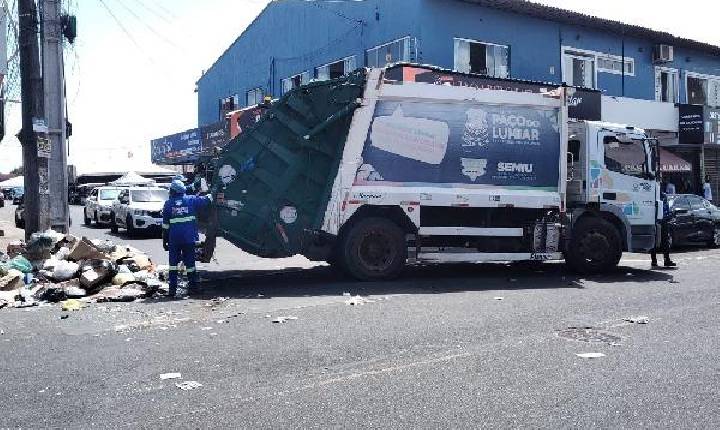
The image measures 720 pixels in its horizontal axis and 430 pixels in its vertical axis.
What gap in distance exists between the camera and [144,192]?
2105 centimetres

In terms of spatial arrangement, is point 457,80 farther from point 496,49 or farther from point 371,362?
point 496,49

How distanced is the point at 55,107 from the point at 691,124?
22496 mm

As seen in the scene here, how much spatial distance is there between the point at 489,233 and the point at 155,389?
23.4ft

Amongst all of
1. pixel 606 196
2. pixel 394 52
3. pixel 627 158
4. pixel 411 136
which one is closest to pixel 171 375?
pixel 411 136

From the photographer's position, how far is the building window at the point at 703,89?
94.9 ft

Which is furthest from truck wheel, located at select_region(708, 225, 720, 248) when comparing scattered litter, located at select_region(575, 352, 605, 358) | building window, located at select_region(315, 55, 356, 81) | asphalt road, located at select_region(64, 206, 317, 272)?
scattered litter, located at select_region(575, 352, 605, 358)

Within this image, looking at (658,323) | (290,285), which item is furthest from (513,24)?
(658,323)

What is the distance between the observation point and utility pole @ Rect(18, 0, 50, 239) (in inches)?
479

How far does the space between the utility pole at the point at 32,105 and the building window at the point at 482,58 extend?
42.8ft

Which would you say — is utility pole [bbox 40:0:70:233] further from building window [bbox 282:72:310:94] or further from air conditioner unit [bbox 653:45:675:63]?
air conditioner unit [bbox 653:45:675:63]

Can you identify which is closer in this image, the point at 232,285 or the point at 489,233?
the point at 232,285

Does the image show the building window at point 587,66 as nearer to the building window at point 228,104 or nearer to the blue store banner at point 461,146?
the blue store banner at point 461,146

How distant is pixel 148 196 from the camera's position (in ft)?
68.5

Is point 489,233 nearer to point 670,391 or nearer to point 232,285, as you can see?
point 232,285
